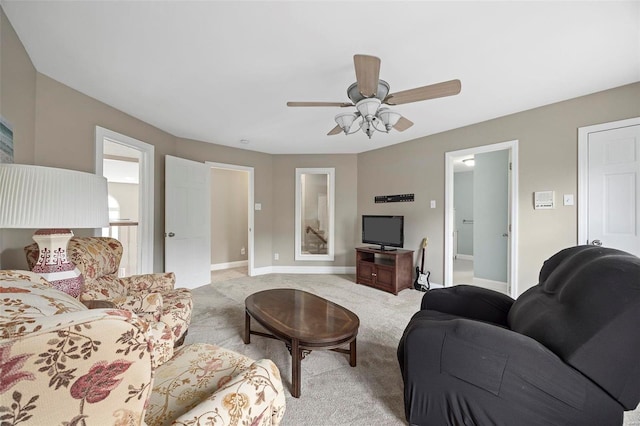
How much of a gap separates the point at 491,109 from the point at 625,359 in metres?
2.69

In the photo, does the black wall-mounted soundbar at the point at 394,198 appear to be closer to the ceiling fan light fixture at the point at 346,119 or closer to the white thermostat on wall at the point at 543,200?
the white thermostat on wall at the point at 543,200

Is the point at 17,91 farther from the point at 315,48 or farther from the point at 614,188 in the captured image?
the point at 614,188

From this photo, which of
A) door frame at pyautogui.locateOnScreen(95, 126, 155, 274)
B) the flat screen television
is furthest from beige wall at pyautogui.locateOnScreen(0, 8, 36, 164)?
the flat screen television

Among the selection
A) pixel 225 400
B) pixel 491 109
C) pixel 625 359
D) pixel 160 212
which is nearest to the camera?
pixel 225 400

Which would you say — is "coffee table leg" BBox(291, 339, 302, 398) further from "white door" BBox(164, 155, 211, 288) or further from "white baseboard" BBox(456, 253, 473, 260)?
"white baseboard" BBox(456, 253, 473, 260)

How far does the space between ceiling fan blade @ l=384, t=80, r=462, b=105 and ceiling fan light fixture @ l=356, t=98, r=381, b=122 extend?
0.11 m

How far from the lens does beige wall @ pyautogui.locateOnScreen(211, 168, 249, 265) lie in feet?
17.9

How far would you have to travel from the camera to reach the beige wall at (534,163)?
8.38 feet

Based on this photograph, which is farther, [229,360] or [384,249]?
[384,249]

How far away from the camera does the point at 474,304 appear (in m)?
1.80

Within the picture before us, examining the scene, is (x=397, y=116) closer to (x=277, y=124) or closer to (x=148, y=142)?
(x=277, y=124)

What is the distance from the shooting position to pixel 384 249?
418 cm

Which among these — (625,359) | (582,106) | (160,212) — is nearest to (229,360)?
(625,359)

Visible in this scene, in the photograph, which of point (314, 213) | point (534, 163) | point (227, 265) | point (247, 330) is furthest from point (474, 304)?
point (227, 265)
